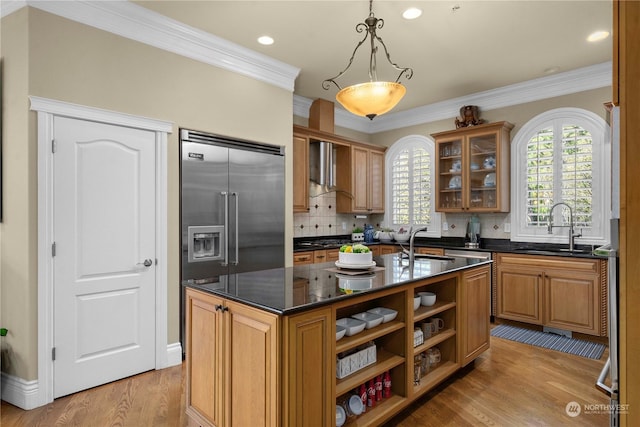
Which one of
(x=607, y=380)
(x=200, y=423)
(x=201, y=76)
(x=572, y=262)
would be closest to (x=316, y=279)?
(x=200, y=423)

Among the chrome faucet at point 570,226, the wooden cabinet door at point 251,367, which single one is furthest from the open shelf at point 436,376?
the chrome faucet at point 570,226

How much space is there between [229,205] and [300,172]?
136 cm

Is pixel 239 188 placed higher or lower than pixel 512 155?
lower

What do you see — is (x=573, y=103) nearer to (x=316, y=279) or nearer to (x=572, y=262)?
(x=572, y=262)

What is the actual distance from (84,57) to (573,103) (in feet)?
16.7

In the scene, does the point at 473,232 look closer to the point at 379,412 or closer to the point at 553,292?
the point at 553,292

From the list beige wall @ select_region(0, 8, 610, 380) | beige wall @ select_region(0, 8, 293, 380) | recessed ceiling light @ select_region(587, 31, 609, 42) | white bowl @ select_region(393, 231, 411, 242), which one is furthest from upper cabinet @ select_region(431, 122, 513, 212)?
beige wall @ select_region(0, 8, 293, 380)

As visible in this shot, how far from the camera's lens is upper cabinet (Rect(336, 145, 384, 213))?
18.4 feet

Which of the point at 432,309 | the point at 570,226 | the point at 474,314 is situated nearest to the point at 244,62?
the point at 432,309

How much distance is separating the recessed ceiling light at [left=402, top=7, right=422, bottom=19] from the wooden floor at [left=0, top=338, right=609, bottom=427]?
2.97 m

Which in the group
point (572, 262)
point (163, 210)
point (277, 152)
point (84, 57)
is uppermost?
point (84, 57)

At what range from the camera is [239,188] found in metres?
3.70

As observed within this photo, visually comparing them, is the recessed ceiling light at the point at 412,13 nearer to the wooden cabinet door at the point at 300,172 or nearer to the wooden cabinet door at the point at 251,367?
the wooden cabinet door at the point at 300,172

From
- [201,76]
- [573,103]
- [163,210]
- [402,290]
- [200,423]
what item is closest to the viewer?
[200,423]
